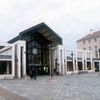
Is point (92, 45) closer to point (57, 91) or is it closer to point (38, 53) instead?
point (38, 53)

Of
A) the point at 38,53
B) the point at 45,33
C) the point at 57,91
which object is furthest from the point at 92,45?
the point at 57,91

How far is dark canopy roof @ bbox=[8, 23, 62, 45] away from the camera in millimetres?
48981

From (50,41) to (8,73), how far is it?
13638 millimetres

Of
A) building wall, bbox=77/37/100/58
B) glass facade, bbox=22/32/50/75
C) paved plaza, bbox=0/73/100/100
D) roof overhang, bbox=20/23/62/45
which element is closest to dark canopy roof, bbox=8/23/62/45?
roof overhang, bbox=20/23/62/45

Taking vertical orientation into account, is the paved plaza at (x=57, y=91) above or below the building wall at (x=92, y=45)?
below

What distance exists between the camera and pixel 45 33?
5238cm

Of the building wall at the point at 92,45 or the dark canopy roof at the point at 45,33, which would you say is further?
the building wall at the point at 92,45

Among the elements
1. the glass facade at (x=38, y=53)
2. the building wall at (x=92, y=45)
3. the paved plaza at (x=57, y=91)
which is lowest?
the paved plaza at (x=57, y=91)

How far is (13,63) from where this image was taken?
145ft

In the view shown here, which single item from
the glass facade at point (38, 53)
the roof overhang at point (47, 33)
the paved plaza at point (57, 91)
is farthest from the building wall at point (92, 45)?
the paved plaza at point (57, 91)

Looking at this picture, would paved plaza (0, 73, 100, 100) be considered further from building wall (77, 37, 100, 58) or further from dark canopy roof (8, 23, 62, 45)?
building wall (77, 37, 100, 58)

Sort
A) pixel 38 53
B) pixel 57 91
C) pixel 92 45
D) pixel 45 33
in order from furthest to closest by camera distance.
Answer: pixel 92 45 < pixel 45 33 < pixel 38 53 < pixel 57 91

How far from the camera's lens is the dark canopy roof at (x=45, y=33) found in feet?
161

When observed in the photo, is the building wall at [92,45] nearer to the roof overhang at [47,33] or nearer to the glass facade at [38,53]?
the roof overhang at [47,33]
